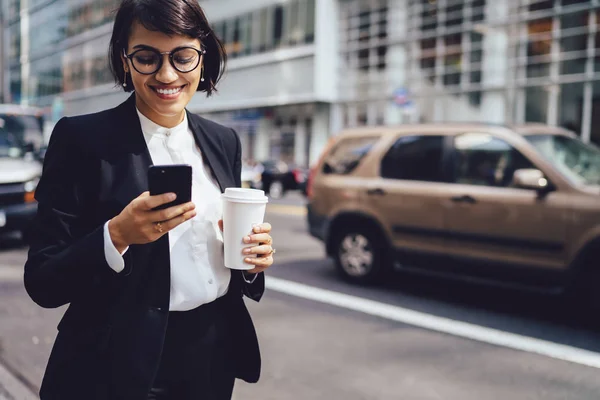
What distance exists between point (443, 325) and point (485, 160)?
69.9 inches

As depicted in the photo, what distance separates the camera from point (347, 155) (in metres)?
7.18

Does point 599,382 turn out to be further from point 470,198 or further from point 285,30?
point 285,30

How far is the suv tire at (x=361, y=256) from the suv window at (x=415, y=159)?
29.8 inches

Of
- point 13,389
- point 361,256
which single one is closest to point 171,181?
point 13,389

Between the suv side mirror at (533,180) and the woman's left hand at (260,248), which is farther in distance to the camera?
the suv side mirror at (533,180)

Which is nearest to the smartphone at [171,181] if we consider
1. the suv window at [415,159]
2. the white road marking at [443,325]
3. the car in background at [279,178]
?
the white road marking at [443,325]

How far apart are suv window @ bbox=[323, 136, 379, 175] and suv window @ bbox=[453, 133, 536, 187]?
1120 mm

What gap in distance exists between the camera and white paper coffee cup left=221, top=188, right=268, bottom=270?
5.01ft

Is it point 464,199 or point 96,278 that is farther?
point 464,199

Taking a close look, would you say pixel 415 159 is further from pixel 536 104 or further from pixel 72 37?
pixel 72 37

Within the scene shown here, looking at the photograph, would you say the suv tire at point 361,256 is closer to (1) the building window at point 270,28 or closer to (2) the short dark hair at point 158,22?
(2) the short dark hair at point 158,22

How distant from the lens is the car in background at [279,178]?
71.5 feet

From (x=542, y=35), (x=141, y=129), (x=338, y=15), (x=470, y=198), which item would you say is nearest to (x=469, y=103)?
(x=542, y=35)

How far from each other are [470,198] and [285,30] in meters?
26.7
